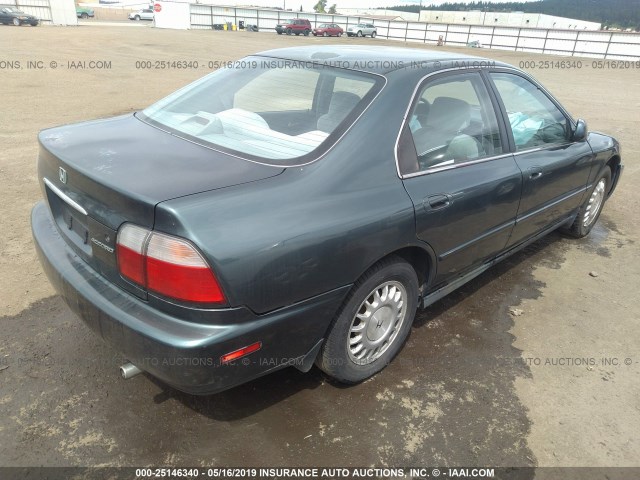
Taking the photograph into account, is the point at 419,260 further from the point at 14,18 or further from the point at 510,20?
the point at 510,20

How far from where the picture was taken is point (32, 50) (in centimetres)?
1808

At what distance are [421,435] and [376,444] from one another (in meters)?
0.24

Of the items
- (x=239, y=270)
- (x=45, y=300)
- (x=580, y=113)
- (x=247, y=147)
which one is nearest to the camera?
(x=239, y=270)

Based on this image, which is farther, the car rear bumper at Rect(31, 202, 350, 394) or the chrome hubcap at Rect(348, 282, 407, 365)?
the chrome hubcap at Rect(348, 282, 407, 365)

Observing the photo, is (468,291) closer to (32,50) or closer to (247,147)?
(247,147)

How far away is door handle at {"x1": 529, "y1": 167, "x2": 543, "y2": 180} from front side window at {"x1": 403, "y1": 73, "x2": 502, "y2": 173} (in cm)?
34

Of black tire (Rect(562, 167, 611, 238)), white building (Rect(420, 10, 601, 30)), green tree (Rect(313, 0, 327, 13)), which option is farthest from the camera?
green tree (Rect(313, 0, 327, 13))

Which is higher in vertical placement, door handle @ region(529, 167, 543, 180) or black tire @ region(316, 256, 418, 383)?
door handle @ region(529, 167, 543, 180)

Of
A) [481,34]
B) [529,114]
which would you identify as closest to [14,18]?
[481,34]

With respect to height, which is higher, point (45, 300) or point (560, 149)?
point (560, 149)

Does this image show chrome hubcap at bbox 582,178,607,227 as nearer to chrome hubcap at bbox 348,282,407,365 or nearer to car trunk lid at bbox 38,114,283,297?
chrome hubcap at bbox 348,282,407,365

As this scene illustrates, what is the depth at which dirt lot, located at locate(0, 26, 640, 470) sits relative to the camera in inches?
85.8

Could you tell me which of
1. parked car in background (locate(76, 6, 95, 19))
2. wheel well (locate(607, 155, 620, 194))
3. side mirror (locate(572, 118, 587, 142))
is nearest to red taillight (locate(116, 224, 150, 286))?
side mirror (locate(572, 118, 587, 142))

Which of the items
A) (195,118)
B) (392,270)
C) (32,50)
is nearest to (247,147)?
(195,118)
